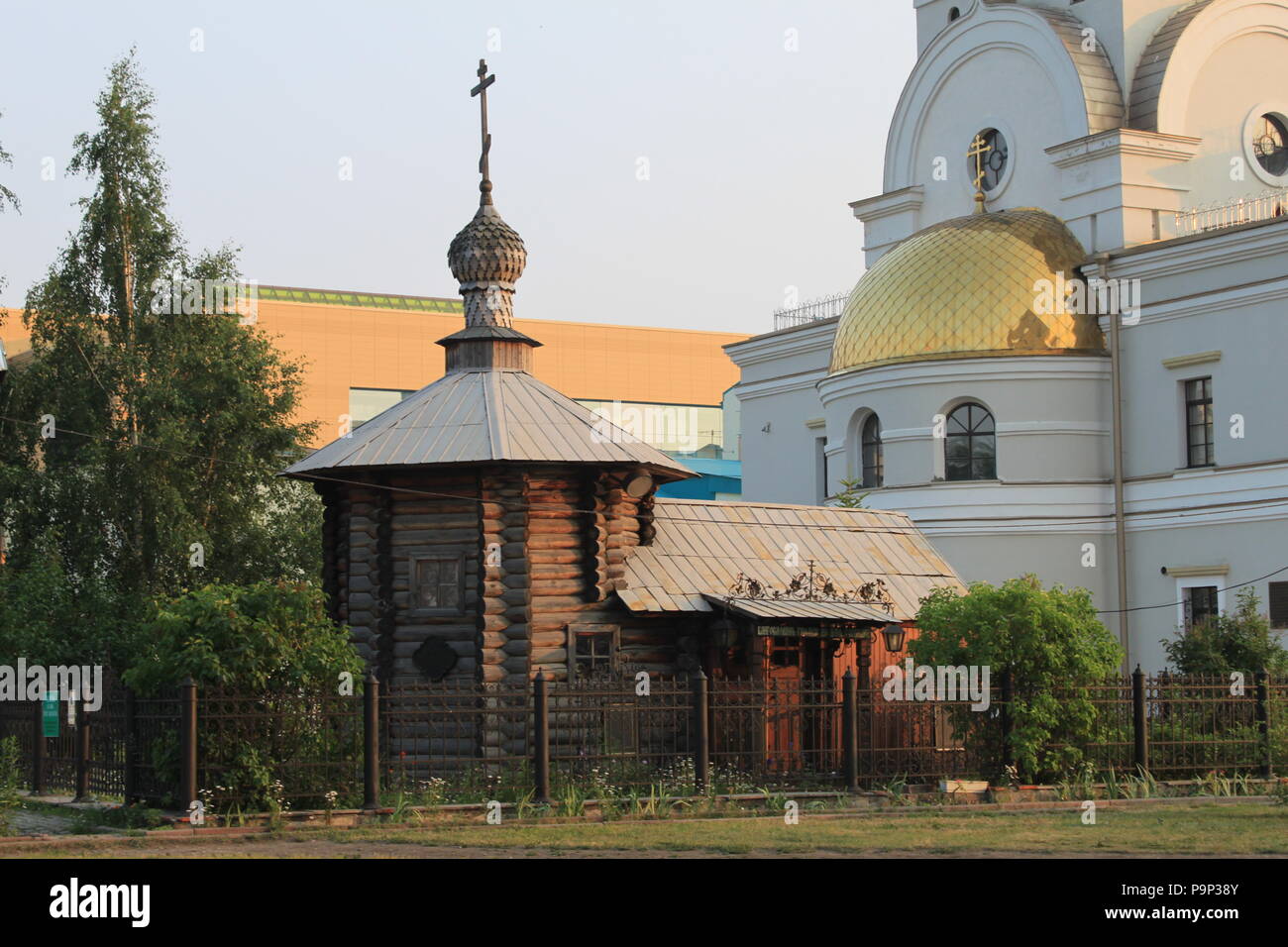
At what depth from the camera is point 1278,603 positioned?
3178 cm

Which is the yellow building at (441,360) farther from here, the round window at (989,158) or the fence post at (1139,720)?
the fence post at (1139,720)

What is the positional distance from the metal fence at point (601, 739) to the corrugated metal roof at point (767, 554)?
1.33m

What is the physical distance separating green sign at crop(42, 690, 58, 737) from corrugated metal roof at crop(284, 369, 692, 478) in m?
3.80

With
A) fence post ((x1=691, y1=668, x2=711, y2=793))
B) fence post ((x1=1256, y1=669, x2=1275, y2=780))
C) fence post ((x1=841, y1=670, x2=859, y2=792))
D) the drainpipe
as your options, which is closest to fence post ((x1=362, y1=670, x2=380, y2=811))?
fence post ((x1=691, y1=668, x2=711, y2=793))

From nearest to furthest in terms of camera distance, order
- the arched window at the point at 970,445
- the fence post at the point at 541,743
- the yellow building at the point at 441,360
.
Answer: the fence post at the point at 541,743
the arched window at the point at 970,445
the yellow building at the point at 441,360

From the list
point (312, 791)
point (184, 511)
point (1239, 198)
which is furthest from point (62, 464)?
point (1239, 198)

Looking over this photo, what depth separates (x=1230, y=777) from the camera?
21219mm

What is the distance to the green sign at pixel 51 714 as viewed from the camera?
21.1 m

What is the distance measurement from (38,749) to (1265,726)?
14461 mm

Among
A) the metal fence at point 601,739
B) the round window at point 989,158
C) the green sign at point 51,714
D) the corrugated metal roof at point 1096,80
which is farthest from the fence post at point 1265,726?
the round window at point 989,158

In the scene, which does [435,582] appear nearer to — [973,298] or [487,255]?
[487,255]

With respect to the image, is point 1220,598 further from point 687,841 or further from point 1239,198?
point 687,841

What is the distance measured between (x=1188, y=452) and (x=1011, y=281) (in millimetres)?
4606

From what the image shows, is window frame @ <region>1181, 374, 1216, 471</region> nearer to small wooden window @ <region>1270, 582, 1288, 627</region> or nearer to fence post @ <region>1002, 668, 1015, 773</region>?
small wooden window @ <region>1270, 582, 1288, 627</region>
